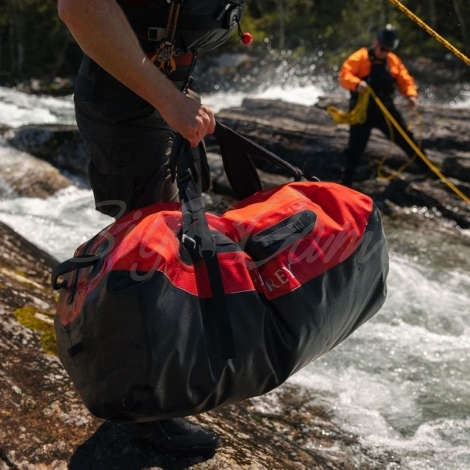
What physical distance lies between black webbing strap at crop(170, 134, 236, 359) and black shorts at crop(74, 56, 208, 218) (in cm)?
31

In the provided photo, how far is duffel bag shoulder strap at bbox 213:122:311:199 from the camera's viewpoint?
8.74 ft

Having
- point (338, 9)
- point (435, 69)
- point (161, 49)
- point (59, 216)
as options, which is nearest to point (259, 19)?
point (338, 9)

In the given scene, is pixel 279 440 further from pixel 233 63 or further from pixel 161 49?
pixel 233 63

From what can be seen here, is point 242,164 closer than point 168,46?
No

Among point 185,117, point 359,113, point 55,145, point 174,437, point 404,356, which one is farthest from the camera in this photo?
point 55,145

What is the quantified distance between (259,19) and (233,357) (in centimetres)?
2455

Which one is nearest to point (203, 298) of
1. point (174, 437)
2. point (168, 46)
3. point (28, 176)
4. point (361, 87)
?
point (174, 437)

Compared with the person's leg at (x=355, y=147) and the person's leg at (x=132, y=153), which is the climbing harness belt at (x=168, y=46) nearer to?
the person's leg at (x=132, y=153)

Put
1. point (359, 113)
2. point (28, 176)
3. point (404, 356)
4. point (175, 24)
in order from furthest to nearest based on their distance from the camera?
point (359, 113) → point (28, 176) → point (404, 356) → point (175, 24)

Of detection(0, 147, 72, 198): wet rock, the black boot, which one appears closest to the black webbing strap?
the black boot

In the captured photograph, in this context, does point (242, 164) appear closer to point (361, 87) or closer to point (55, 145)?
point (361, 87)

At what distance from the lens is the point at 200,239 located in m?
2.12

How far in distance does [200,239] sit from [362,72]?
7.31 metres

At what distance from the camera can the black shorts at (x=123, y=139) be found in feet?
8.32
